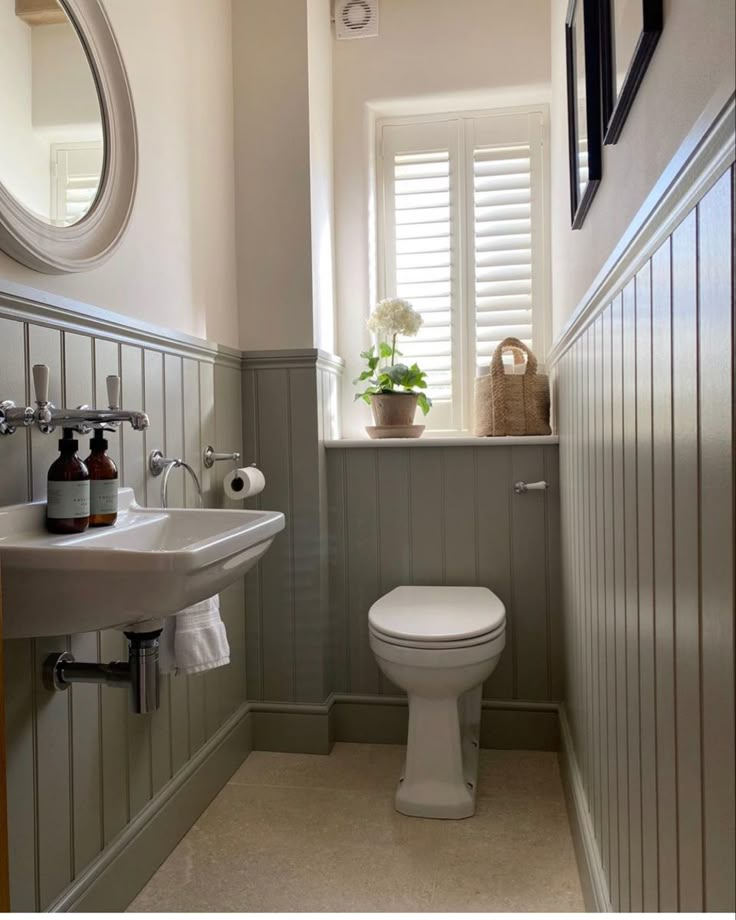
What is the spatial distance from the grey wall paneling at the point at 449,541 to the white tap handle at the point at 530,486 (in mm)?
21

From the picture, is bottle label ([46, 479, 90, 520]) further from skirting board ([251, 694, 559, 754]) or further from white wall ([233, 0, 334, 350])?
skirting board ([251, 694, 559, 754])

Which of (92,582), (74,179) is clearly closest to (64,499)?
(92,582)

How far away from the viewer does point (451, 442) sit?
A: 2.40m

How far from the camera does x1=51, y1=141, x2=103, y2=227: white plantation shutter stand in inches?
56.6

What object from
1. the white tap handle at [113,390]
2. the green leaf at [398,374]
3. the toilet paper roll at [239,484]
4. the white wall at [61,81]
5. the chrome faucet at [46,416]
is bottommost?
the toilet paper roll at [239,484]

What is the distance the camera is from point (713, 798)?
0.69 metres

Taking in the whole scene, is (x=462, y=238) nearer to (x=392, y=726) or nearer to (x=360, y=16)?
(x=360, y=16)

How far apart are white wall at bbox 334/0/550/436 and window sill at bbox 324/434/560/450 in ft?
1.03

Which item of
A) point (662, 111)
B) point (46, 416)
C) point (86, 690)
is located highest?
point (662, 111)

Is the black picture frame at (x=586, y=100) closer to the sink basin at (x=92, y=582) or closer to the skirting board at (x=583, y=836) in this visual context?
the sink basin at (x=92, y=582)

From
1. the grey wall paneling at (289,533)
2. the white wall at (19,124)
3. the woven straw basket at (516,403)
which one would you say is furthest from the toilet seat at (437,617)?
the white wall at (19,124)

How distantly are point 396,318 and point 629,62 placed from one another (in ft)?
5.00

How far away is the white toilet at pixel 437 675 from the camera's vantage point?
→ 73.1 inches

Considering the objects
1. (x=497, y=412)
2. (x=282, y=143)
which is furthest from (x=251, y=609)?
(x=282, y=143)
